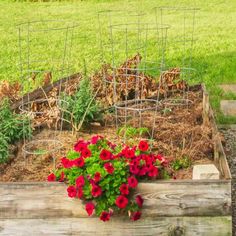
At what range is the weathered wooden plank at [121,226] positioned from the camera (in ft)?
11.6

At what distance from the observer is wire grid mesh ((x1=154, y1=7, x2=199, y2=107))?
243 inches

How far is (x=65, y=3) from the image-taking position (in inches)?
705

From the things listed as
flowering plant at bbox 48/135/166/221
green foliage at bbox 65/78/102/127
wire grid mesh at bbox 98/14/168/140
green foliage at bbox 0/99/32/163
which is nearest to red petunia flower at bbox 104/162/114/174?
flowering plant at bbox 48/135/166/221

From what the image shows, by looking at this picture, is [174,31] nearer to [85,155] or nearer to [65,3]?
[65,3]

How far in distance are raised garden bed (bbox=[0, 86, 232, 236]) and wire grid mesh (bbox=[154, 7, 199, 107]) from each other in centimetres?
214

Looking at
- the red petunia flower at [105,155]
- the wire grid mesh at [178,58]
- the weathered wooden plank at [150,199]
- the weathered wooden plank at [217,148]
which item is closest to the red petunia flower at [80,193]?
the weathered wooden plank at [150,199]

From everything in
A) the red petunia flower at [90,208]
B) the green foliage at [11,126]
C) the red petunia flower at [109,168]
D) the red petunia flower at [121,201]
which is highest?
the red petunia flower at [109,168]

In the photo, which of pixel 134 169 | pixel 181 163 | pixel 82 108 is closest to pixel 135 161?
pixel 134 169

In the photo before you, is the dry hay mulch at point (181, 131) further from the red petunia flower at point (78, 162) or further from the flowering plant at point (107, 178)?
the red petunia flower at point (78, 162)

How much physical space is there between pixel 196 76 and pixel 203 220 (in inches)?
196

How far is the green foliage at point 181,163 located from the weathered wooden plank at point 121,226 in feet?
2.70

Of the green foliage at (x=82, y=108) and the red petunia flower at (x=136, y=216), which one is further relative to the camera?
the green foliage at (x=82, y=108)

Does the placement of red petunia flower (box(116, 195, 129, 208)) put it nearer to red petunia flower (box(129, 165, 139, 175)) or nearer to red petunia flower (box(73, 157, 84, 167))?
red petunia flower (box(129, 165, 139, 175))

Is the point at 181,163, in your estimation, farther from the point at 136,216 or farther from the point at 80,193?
the point at 80,193
